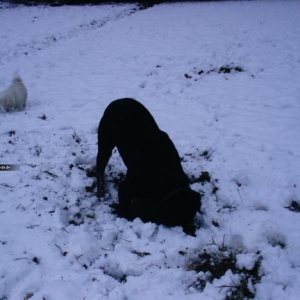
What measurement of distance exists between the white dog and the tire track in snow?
4.03m

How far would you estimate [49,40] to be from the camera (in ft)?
40.6

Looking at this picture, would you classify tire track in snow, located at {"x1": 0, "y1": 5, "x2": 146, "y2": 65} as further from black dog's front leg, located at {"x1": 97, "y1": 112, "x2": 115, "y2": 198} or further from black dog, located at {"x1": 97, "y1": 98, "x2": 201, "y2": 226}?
black dog, located at {"x1": 97, "y1": 98, "x2": 201, "y2": 226}

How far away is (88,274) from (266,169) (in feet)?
8.96

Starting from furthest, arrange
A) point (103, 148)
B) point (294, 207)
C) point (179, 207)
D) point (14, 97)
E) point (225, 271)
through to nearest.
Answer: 1. point (14, 97)
2. point (103, 148)
3. point (294, 207)
4. point (179, 207)
5. point (225, 271)

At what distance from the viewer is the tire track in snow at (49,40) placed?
9.98 metres

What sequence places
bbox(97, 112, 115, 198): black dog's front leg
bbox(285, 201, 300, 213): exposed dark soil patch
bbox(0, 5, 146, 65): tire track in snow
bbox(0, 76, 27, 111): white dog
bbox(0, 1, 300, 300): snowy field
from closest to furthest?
bbox(0, 1, 300, 300): snowy field, bbox(285, 201, 300, 213): exposed dark soil patch, bbox(97, 112, 115, 198): black dog's front leg, bbox(0, 76, 27, 111): white dog, bbox(0, 5, 146, 65): tire track in snow

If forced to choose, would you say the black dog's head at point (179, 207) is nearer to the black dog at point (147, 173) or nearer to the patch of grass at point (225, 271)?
the black dog at point (147, 173)

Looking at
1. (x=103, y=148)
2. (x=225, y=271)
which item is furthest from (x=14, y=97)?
(x=225, y=271)

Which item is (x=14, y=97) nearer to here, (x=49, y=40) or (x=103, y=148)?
(x=103, y=148)

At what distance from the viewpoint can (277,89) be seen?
6324 millimetres

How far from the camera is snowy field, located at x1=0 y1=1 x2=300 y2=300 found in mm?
2471

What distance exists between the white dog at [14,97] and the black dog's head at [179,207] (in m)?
4.33

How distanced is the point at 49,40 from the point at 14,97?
7958 millimetres

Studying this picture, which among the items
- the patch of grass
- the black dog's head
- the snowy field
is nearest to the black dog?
the black dog's head
